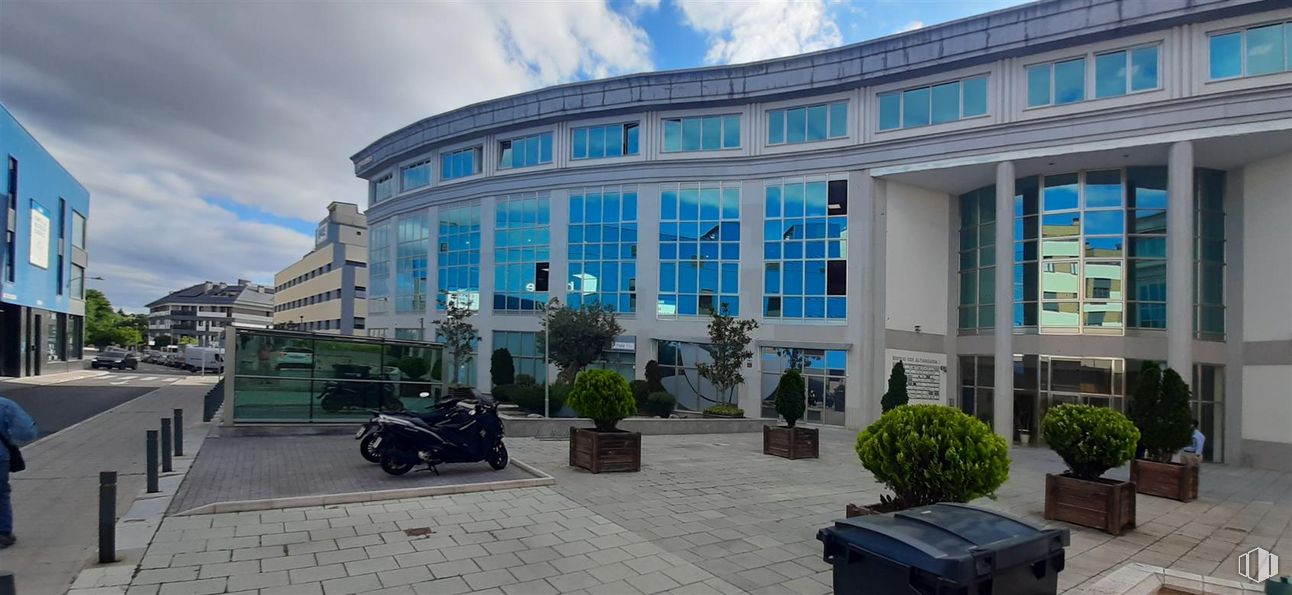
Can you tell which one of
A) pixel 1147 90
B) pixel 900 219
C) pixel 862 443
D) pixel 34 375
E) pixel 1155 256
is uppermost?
pixel 1147 90

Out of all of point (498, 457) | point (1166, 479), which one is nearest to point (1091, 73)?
point (1166, 479)

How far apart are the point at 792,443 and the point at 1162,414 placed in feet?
23.5

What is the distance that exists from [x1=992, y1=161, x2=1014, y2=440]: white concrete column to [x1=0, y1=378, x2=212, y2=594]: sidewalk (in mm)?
22720

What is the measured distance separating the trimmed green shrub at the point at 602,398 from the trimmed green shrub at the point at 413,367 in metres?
6.98

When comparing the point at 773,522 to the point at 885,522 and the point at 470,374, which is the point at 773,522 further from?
the point at 470,374

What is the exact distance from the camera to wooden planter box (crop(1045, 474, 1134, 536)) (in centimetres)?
825

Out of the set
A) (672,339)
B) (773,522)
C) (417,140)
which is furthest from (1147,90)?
(417,140)

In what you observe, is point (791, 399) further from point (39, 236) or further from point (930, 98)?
point (39, 236)

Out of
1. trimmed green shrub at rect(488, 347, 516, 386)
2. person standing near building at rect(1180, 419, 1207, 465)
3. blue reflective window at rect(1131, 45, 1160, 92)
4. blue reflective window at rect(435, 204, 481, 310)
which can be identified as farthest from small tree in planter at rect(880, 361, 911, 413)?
blue reflective window at rect(435, 204, 481, 310)

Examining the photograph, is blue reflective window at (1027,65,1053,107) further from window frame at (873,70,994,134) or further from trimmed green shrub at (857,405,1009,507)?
trimmed green shrub at (857,405,1009,507)

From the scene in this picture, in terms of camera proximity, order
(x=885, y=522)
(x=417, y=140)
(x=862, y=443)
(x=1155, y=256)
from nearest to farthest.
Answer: (x=885, y=522) → (x=862, y=443) → (x=1155, y=256) → (x=417, y=140)

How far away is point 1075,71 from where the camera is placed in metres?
20.4

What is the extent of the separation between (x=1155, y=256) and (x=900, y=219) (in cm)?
792

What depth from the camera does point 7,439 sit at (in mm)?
6430
